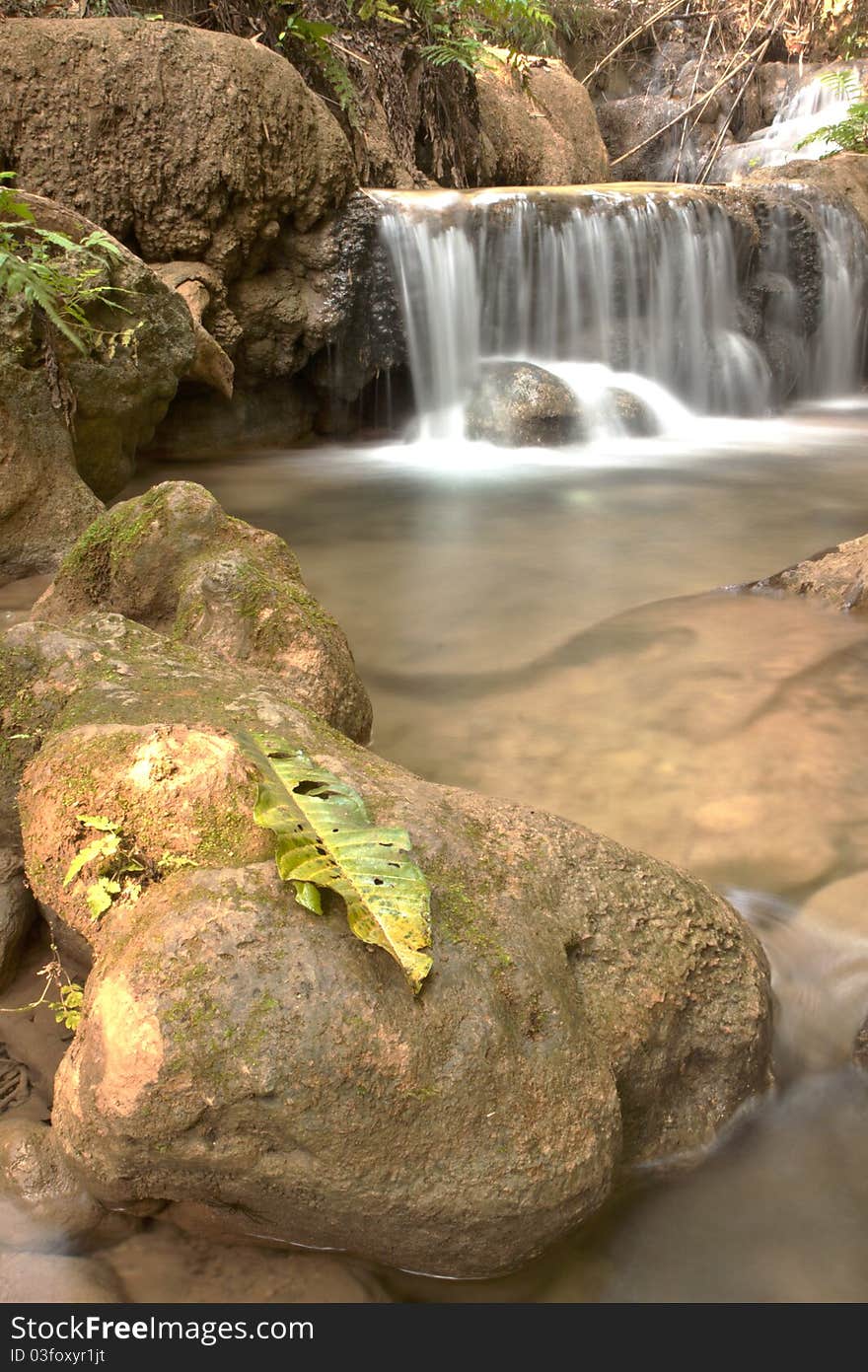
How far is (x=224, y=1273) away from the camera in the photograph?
1729 millimetres

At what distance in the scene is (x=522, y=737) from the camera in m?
3.64

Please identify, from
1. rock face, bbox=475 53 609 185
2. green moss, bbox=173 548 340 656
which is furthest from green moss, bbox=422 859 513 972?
rock face, bbox=475 53 609 185

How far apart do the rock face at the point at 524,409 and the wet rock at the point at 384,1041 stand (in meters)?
7.66

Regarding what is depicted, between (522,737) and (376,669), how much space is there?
0.88m

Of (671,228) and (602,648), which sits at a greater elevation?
(671,228)

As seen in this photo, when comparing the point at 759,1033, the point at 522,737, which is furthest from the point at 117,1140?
the point at 522,737

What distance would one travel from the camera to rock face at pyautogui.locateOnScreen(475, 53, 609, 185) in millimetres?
13328

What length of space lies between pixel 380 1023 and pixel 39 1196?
693mm

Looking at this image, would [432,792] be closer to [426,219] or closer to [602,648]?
[602,648]

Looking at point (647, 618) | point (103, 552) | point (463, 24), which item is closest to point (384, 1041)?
point (103, 552)

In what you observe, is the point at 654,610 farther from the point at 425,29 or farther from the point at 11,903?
the point at 425,29

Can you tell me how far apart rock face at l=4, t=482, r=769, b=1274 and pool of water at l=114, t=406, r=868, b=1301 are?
170 mm
